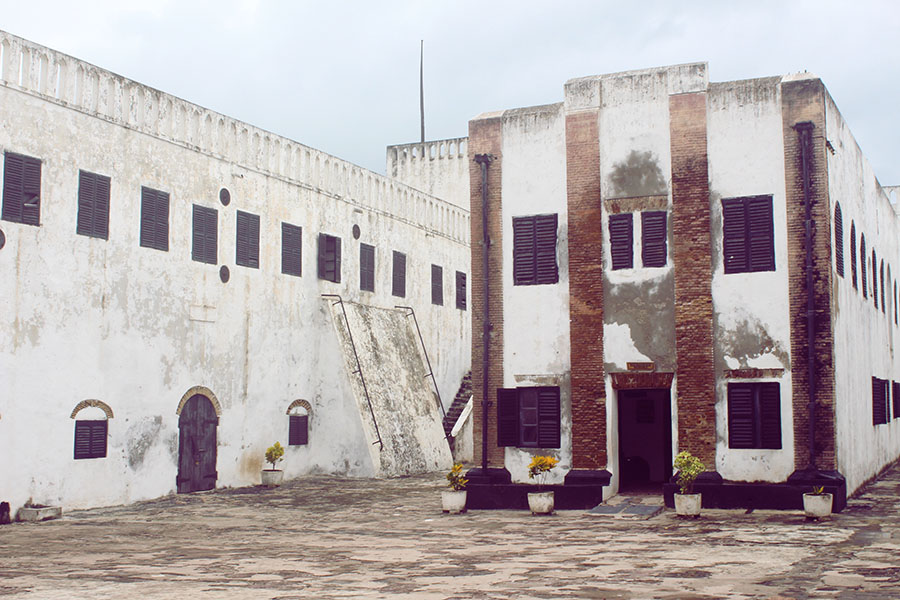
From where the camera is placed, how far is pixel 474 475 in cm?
1873

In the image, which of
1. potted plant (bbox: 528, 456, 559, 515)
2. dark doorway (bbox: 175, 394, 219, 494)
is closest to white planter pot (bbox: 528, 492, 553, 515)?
potted plant (bbox: 528, 456, 559, 515)

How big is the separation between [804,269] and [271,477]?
42.0 ft

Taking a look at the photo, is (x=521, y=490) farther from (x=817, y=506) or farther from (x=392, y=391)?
(x=392, y=391)

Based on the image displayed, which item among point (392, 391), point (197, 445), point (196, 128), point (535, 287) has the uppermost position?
point (196, 128)

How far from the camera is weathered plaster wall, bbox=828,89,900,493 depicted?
17.8 meters

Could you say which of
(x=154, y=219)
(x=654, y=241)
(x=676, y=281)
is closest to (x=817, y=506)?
(x=676, y=281)

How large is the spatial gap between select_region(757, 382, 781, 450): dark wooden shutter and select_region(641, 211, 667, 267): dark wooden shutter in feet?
9.66

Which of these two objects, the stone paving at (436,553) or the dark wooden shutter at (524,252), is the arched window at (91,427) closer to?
the stone paving at (436,553)

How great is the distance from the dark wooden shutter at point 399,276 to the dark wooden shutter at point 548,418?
1080 centimetres

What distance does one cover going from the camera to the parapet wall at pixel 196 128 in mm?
17781

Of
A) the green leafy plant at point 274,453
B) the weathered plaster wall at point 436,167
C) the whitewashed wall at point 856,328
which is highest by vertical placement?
the weathered plaster wall at point 436,167

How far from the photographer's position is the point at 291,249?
79.7ft

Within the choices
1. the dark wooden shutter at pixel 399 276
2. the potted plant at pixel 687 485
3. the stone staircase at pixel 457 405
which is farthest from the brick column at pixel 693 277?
the stone staircase at pixel 457 405

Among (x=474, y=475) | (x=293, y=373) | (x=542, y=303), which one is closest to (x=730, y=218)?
(x=542, y=303)
